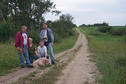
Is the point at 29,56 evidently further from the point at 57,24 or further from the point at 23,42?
the point at 57,24

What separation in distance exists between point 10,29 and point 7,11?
16150 millimetres

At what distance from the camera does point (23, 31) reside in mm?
9250

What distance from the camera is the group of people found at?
9.23 metres

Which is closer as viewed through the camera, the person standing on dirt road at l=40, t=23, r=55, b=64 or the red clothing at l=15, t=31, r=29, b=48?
the red clothing at l=15, t=31, r=29, b=48

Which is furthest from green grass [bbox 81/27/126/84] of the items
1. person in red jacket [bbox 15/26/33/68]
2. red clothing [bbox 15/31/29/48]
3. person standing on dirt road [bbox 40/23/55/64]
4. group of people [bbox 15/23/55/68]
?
red clothing [bbox 15/31/29/48]

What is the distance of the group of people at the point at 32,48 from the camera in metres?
9.23

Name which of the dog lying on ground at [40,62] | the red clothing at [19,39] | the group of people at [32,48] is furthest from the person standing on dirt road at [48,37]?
the red clothing at [19,39]

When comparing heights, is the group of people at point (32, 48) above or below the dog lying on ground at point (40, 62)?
above

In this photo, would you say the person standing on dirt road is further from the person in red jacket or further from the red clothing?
the red clothing

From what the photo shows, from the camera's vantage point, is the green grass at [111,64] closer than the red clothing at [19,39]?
Yes

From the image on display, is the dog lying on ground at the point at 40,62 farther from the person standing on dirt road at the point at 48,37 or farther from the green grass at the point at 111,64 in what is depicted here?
the green grass at the point at 111,64

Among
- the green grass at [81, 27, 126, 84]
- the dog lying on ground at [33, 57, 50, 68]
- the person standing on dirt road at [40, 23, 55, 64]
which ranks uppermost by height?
the person standing on dirt road at [40, 23, 55, 64]

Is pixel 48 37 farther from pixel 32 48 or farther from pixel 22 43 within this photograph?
pixel 22 43

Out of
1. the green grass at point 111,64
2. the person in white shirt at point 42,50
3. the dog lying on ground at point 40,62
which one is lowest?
the green grass at point 111,64
